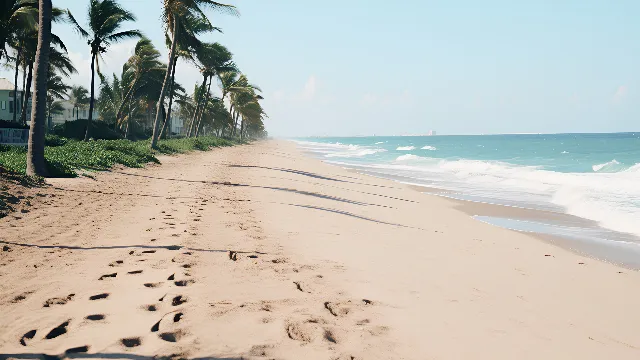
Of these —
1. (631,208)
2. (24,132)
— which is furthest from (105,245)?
(24,132)

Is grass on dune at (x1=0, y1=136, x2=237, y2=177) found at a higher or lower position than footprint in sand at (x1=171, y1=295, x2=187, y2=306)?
higher

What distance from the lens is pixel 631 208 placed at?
→ 42.9 feet

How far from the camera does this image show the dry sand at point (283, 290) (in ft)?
10.3

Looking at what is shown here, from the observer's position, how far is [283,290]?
13.8ft

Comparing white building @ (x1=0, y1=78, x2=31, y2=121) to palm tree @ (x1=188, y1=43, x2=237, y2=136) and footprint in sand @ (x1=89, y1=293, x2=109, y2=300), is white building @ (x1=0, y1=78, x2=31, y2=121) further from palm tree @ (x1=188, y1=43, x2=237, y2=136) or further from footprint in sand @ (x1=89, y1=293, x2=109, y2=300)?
footprint in sand @ (x1=89, y1=293, x2=109, y2=300)

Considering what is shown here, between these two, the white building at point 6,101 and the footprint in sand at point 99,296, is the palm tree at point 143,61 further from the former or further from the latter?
the footprint in sand at point 99,296

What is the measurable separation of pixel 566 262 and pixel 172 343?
20.2 ft

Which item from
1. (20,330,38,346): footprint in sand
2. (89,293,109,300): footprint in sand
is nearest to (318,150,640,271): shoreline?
(89,293,109,300): footprint in sand

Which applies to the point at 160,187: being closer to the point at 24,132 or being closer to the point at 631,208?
the point at 24,132

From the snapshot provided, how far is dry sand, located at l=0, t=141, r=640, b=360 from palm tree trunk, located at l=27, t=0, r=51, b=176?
1604mm

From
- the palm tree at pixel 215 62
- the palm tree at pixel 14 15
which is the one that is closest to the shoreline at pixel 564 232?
the palm tree at pixel 14 15

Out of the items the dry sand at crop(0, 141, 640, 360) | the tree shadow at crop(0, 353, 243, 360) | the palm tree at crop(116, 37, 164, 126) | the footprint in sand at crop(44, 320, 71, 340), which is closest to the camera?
the tree shadow at crop(0, 353, 243, 360)

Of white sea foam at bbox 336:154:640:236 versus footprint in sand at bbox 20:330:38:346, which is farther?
white sea foam at bbox 336:154:640:236

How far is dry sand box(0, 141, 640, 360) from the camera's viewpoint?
10.3 ft
